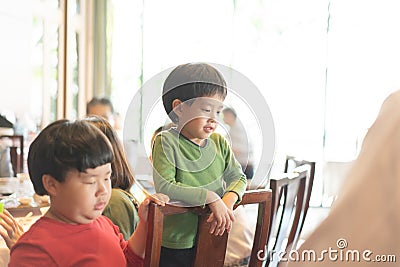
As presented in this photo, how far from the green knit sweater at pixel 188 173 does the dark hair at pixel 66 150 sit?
5.2 inches

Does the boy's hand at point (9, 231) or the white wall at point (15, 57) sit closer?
the boy's hand at point (9, 231)

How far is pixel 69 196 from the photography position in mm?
1199

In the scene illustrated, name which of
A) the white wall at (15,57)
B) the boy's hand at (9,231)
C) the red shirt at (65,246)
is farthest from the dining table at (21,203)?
the white wall at (15,57)

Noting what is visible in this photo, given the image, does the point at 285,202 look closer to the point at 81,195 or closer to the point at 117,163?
the point at 117,163

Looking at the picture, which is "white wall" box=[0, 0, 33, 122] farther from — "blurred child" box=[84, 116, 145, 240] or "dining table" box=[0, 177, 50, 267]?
"blurred child" box=[84, 116, 145, 240]

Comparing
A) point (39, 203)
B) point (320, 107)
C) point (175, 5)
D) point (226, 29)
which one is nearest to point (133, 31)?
point (175, 5)

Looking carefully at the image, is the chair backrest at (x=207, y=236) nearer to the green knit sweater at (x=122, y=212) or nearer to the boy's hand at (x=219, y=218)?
the boy's hand at (x=219, y=218)

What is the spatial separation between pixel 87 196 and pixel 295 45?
4.61 meters

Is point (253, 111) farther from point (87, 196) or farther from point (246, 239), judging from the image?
point (246, 239)

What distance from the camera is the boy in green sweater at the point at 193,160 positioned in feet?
3.88

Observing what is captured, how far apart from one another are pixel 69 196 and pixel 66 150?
0.33 ft

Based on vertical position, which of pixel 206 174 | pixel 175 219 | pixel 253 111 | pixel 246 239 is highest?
pixel 253 111

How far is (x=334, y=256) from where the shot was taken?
64 centimetres

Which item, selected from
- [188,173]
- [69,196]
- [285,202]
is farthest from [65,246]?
[285,202]
